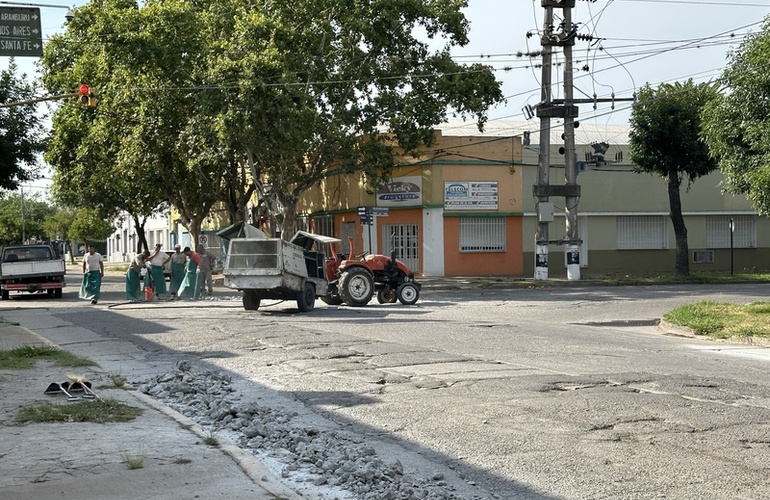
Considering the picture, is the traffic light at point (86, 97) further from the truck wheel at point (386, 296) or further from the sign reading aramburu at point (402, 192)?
the sign reading aramburu at point (402, 192)

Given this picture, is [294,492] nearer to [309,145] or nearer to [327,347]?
[327,347]

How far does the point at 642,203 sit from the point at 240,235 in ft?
78.7

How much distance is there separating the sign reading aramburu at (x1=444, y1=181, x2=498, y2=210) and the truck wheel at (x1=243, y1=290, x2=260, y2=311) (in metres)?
18.7

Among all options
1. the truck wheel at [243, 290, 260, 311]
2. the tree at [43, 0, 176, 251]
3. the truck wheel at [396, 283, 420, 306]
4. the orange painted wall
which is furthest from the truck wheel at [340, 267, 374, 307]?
the orange painted wall

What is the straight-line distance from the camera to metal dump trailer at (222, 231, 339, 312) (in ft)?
73.8

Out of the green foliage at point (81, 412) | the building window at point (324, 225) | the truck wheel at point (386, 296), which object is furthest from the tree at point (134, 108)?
the green foliage at point (81, 412)

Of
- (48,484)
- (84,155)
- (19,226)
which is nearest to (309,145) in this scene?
(84,155)

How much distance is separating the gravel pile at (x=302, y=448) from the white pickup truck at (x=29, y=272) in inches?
955

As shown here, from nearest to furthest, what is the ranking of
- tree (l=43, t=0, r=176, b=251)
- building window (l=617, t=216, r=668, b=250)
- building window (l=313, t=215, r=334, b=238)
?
tree (l=43, t=0, r=176, b=251) → building window (l=617, t=216, r=668, b=250) → building window (l=313, t=215, r=334, b=238)

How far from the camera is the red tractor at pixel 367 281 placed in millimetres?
25188

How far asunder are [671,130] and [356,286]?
1770 cm

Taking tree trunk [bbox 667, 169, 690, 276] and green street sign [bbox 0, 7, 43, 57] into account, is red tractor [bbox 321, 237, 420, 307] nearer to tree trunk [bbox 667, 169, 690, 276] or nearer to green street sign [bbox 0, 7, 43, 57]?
green street sign [bbox 0, 7, 43, 57]

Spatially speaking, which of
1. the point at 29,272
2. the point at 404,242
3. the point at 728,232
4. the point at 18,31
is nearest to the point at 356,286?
the point at 18,31

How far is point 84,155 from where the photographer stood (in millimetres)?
41875
